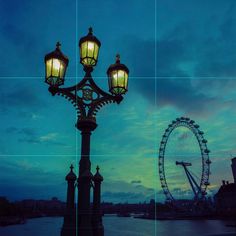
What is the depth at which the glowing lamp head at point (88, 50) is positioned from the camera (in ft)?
17.0

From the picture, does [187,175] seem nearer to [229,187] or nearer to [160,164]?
[160,164]

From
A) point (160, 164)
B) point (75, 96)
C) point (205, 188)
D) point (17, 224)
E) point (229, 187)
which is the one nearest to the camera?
point (75, 96)

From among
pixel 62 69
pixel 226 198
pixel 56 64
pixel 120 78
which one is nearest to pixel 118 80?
pixel 120 78

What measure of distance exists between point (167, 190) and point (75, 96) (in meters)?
38.2

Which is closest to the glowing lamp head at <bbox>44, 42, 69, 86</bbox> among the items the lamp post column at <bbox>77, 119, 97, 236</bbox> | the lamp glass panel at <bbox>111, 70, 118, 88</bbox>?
the lamp glass panel at <bbox>111, 70, 118, 88</bbox>

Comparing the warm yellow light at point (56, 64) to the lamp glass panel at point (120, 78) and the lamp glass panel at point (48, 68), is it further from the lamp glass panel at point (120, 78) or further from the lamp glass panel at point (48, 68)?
the lamp glass panel at point (120, 78)

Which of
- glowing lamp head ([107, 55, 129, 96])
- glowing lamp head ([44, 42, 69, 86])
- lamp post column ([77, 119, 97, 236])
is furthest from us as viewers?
glowing lamp head ([107, 55, 129, 96])

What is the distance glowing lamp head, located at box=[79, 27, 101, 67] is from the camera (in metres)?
5.18

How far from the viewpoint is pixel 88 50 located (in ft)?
17.0

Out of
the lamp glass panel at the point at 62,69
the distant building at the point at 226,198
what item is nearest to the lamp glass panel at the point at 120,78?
the lamp glass panel at the point at 62,69

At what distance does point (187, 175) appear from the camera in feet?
184

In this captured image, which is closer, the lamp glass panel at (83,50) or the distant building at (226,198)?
the lamp glass panel at (83,50)

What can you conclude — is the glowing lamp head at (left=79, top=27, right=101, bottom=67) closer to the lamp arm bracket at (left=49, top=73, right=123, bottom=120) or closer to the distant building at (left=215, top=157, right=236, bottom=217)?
the lamp arm bracket at (left=49, top=73, right=123, bottom=120)

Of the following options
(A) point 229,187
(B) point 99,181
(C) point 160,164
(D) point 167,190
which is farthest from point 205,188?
(A) point 229,187
